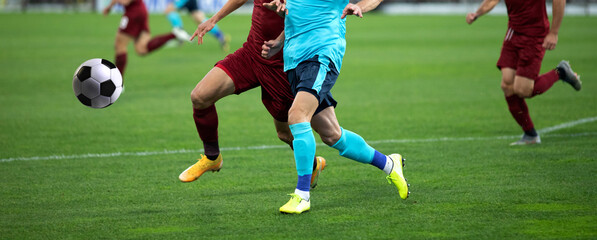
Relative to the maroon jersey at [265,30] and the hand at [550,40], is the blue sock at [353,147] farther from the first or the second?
the hand at [550,40]

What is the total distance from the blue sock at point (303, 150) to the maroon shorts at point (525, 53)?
343 centimetres

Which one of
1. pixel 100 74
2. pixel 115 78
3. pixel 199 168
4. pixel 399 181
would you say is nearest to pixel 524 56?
pixel 399 181

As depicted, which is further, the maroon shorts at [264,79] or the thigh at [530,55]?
the thigh at [530,55]

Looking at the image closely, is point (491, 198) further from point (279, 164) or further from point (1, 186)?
point (1, 186)

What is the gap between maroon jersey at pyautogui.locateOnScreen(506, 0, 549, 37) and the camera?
7.68m

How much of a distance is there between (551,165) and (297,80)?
267 cm

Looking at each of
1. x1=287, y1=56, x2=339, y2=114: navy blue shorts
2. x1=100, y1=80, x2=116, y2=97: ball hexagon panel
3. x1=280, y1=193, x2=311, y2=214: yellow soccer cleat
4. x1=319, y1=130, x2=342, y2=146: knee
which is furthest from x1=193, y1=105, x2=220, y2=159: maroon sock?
x1=100, y1=80, x2=116, y2=97: ball hexagon panel

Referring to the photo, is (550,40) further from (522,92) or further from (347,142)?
(347,142)

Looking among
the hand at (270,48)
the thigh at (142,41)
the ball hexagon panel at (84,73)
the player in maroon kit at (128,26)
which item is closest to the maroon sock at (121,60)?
the player in maroon kit at (128,26)

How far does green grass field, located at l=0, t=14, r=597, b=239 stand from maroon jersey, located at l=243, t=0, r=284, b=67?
3.31ft

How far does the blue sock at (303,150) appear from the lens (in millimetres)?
5047

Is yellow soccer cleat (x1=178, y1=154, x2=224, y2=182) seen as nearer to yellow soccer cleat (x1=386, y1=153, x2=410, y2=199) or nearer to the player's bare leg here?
the player's bare leg

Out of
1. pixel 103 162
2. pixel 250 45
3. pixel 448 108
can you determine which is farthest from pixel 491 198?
pixel 448 108

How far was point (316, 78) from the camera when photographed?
5.07 meters
